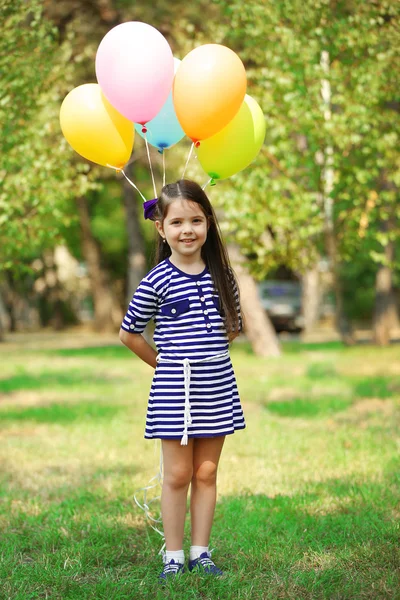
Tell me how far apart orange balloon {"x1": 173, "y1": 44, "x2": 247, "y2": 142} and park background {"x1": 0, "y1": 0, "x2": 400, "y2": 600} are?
6.81 feet

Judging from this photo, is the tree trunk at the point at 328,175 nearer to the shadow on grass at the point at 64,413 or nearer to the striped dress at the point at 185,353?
the shadow on grass at the point at 64,413

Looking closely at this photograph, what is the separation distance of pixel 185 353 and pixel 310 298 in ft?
80.3

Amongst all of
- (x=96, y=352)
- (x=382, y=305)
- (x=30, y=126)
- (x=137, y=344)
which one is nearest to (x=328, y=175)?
(x=30, y=126)

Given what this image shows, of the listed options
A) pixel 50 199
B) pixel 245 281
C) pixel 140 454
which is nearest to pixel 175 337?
pixel 140 454

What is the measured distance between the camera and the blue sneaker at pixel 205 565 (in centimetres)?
366

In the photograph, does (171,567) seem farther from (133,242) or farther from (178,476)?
(133,242)

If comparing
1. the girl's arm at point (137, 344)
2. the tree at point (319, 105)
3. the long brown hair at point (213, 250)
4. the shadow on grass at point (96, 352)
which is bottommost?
the shadow on grass at point (96, 352)

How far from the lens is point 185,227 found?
3.71m

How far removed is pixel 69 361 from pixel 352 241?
7.70 m

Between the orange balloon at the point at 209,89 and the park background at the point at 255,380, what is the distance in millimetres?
2076

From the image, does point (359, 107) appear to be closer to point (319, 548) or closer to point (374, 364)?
point (319, 548)

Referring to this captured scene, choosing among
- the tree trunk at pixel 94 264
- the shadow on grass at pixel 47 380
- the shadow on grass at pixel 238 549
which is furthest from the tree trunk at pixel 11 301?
the shadow on grass at pixel 238 549

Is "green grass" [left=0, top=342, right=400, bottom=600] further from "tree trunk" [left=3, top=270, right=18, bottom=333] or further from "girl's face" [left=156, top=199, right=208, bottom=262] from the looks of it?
"tree trunk" [left=3, top=270, right=18, bottom=333]

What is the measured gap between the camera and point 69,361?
656 inches
